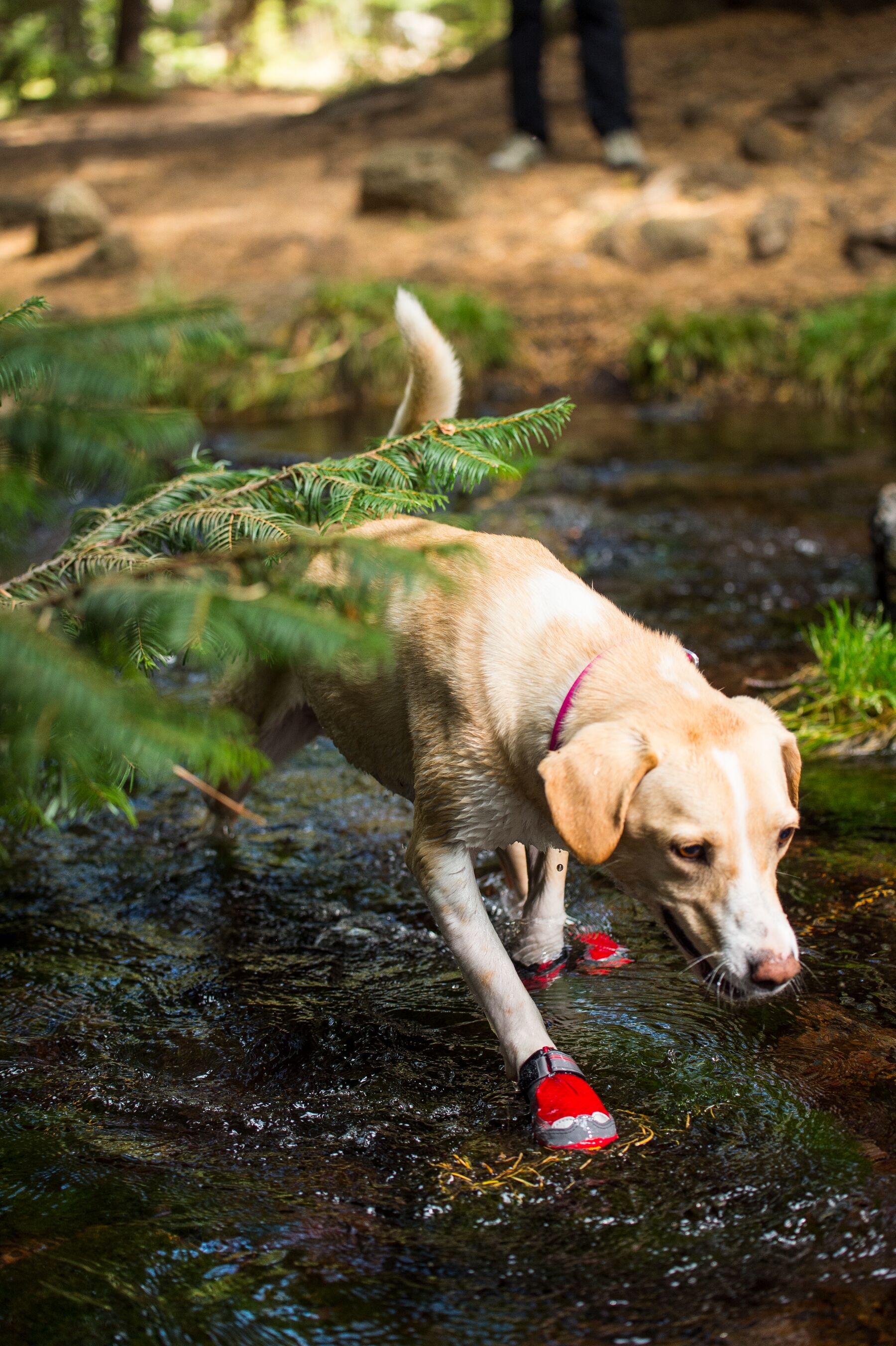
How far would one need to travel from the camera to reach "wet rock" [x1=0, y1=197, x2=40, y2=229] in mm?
16031

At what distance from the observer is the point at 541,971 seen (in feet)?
12.4

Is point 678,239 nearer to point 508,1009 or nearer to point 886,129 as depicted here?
point 886,129

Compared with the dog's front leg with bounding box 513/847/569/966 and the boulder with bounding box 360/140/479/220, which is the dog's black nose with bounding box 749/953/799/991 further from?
the boulder with bounding box 360/140/479/220

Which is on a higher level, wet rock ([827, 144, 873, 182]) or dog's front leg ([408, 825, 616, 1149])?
dog's front leg ([408, 825, 616, 1149])

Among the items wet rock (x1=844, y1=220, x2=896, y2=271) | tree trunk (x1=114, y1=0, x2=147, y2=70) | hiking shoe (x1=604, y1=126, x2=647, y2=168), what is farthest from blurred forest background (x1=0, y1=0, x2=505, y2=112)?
wet rock (x1=844, y1=220, x2=896, y2=271)

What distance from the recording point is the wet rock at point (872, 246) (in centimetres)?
1287

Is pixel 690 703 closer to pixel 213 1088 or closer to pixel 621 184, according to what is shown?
pixel 213 1088

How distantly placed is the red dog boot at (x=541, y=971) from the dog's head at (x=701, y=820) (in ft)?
3.32

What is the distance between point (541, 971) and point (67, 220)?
13.6m

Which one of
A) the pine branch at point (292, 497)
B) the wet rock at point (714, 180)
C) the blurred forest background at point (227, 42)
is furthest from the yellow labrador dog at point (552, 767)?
the blurred forest background at point (227, 42)

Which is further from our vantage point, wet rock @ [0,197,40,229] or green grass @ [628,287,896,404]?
wet rock @ [0,197,40,229]

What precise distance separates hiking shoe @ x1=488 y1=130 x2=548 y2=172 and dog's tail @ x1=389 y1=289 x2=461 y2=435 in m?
13.0

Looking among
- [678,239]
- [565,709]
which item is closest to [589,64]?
[678,239]

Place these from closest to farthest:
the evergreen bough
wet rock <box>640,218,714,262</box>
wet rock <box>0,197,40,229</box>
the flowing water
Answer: the evergreen bough, the flowing water, wet rock <box>640,218,714,262</box>, wet rock <box>0,197,40,229</box>
